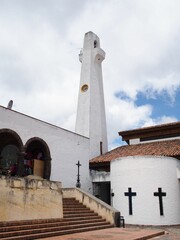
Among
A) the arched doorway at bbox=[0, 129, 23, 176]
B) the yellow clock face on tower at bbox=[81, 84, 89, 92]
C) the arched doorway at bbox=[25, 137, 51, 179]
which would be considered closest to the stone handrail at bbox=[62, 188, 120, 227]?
the arched doorway at bbox=[25, 137, 51, 179]

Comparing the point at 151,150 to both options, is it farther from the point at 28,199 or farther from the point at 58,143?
the point at 28,199

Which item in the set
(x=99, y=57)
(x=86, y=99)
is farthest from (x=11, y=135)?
(x=99, y=57)

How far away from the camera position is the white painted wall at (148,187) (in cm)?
1394

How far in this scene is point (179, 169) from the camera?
15.5 m

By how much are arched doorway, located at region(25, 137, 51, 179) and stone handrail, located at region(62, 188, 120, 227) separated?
9.56ft

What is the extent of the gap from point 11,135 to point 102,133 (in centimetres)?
1043

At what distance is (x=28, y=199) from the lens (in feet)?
28.8

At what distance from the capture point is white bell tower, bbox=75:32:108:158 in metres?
22.9

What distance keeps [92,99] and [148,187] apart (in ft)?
37.9

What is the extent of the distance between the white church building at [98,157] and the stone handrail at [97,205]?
2.57 meters

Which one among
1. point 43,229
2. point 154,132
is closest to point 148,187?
point 43,229

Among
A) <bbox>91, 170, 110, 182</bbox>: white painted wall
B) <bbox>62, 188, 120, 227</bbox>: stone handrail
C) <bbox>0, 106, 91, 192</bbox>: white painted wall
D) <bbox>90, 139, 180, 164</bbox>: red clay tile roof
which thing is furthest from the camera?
<bbox>91, 170, 110, 182</bbox>: white painted wall

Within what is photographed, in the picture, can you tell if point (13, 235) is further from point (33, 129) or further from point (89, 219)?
point (33, 129)

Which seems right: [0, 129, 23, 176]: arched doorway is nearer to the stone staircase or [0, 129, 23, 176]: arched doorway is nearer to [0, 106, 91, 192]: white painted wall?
[0, 106, 91, 192]: white painted wall
